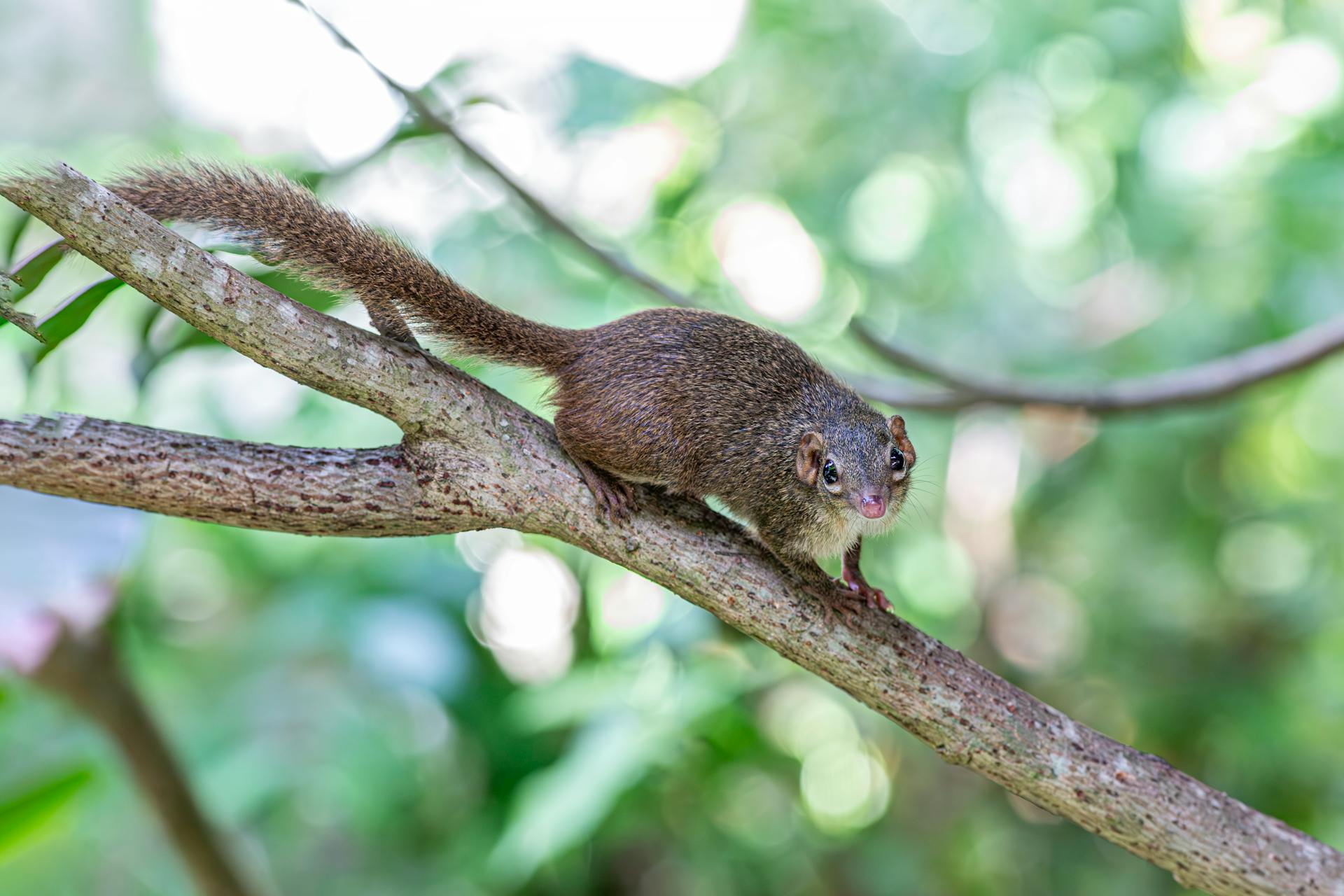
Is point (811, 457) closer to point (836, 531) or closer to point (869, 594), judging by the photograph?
point (836, 531)

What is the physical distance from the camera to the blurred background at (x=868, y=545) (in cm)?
540

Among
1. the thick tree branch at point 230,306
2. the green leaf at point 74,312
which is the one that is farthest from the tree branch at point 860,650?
the green leaf at point 74,312

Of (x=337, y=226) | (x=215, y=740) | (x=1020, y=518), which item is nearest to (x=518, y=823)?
(x=215, y=740)

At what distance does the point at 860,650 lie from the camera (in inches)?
115

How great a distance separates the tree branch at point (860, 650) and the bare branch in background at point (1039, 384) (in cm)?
120

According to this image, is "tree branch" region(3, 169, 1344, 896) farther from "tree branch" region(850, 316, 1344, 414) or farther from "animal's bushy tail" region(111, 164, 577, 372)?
"tree branch" region(850, 316, 1344, 414)

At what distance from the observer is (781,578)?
2986 mm

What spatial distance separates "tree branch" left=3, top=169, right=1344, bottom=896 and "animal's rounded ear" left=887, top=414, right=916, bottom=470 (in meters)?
0.65

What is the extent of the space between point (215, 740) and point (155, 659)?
1.37m

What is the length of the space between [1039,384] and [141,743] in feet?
13.7

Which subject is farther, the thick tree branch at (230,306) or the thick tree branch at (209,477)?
the thick tree branch at (209,477)

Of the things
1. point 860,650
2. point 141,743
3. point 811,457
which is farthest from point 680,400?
point 141,743

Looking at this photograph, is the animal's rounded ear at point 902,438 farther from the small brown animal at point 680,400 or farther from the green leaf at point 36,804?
the green leaf at point 36,804

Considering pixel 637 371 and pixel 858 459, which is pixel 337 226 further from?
pixel 858 459
